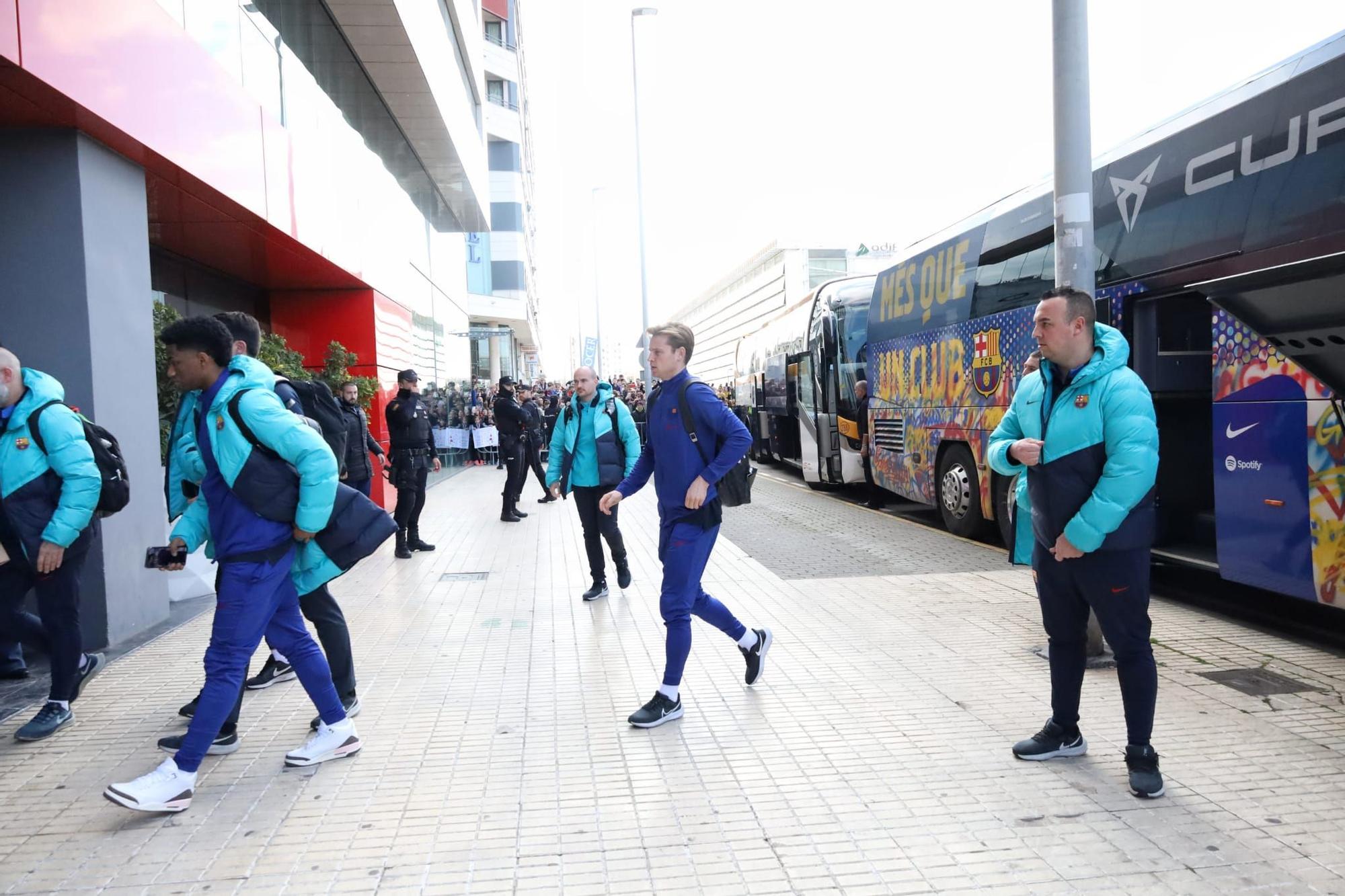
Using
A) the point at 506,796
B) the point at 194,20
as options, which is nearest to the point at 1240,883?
the point at 506,796

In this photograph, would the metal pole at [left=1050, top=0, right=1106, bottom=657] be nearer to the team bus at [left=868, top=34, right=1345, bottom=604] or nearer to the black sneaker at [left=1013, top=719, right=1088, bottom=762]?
the team bus at [left=868, top=34, right=1345, bottom=604]

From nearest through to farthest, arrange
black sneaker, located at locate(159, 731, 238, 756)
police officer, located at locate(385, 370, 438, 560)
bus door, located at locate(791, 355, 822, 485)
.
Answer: black sneaker, located at locate(159, 731, 238, 756) < police officer, located at locate(385, 370, 438, 560) < bus door, located at locate(791, 355, 822, 485)

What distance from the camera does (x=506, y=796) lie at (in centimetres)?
383

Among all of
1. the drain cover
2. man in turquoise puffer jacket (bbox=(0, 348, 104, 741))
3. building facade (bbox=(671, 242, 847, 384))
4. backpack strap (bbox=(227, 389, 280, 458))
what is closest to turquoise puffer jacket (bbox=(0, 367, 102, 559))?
man in turquoise puffer jacket (bbox=(0, 348, 104, 741))

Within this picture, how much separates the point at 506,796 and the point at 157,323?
227 inches

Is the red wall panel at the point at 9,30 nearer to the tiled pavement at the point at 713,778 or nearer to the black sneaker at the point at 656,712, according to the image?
the tiled pavement at the point at 713,778

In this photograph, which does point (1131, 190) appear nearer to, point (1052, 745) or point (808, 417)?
point (1052, 745)

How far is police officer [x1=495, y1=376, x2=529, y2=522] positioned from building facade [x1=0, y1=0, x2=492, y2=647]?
2.00 meters

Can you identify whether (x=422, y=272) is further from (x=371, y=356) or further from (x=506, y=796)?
(x=506, y=796)

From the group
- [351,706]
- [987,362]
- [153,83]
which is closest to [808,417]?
[987,362]

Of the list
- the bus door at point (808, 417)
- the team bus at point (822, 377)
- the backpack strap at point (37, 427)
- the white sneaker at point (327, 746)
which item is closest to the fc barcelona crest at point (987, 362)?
the team bus at point (822, 377)

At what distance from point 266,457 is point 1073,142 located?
4.53m

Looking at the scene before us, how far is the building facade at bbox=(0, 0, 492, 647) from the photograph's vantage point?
5934 millimetres

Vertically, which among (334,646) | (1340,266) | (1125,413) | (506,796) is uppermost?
(1340,266)
